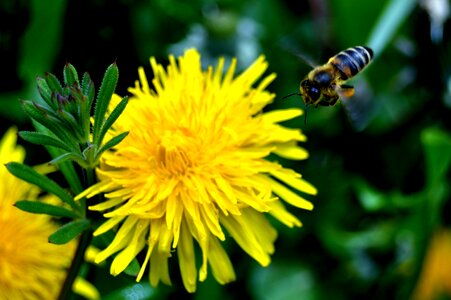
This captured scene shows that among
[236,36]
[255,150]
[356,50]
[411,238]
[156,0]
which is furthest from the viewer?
[236,36]

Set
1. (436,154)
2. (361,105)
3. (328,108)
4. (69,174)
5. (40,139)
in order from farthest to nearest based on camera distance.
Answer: (328,108)
(436,154)
(361,105)
(69,174)
(40,139)

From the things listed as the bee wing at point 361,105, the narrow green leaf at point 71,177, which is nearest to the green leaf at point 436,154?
the bee wing at point 361,105

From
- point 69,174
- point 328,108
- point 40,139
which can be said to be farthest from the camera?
point 328,108

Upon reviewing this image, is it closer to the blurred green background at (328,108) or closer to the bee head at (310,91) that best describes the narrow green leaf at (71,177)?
the bee head at (310,91)

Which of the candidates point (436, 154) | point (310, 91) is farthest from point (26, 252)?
point (436, 154)

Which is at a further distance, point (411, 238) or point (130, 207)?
point (411, 238)

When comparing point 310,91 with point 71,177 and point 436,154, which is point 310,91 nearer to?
point 71,177

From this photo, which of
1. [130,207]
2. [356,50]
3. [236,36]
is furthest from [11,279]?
[236,36]

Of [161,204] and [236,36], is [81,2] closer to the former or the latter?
[236,36]
